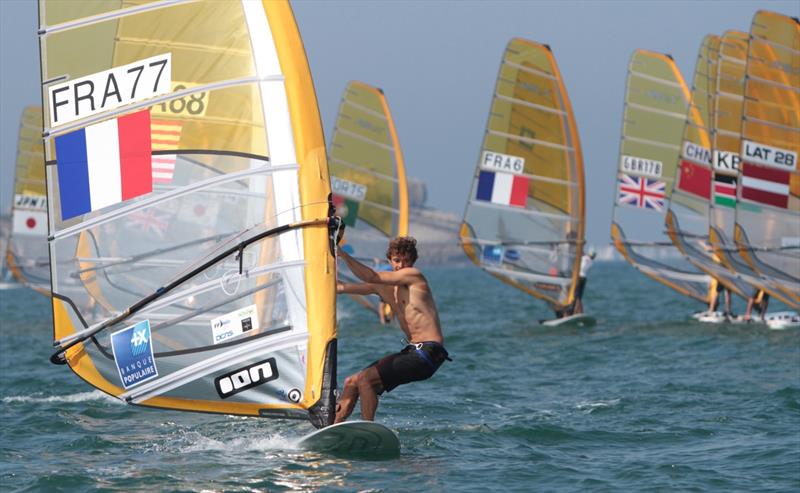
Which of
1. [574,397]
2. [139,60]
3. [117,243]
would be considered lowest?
[574,397]

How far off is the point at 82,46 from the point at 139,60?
0.34 meters

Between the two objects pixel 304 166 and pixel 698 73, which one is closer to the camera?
pixel 304 166

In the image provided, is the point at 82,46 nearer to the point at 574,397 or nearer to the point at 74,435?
the point at 74,435

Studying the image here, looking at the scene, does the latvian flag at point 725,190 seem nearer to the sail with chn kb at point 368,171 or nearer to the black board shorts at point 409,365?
the sail with chn kb at point 368,171

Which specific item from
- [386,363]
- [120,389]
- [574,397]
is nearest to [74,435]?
[120,389]

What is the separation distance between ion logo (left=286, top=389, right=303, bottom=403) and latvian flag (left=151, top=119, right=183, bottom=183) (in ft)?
4.88

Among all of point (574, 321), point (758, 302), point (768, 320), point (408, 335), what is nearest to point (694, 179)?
point (758, 302)

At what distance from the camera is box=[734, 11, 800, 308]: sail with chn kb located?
19.1 meters

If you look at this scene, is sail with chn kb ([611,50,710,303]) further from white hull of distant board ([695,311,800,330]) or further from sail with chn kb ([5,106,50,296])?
sail with chn kb ([5,106,50,296])

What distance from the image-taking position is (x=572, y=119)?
2170cm

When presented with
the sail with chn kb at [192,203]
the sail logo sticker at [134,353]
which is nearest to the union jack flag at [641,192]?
the sail with chn kb at [192,203]

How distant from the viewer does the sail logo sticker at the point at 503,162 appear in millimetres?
21906

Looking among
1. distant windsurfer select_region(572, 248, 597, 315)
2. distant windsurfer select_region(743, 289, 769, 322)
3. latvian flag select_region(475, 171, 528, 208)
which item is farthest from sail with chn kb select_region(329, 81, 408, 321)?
distant windsurfer select_region(743, 289, 769, 322)

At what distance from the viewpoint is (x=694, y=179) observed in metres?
23.4
